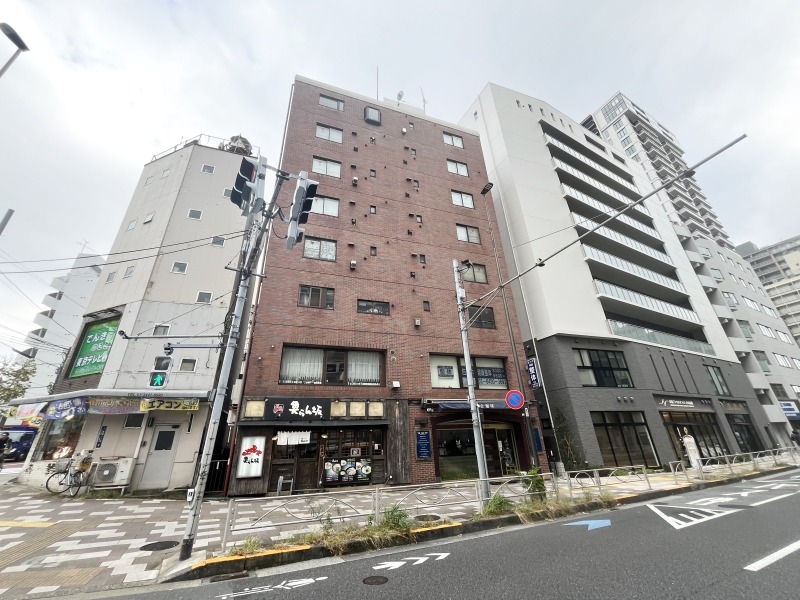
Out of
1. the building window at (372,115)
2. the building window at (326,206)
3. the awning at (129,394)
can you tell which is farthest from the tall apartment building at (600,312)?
the awning at (129,394)

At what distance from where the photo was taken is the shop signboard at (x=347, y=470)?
1453 centimetres

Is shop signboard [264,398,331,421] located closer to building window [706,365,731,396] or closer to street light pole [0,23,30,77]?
street light pole [0,23,30,77]

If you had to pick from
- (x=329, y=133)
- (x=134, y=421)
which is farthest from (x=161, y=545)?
(x=329, y=133)

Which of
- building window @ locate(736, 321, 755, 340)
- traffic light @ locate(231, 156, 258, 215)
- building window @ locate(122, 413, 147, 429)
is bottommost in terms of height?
building window @ locate(122, 413, 147, 429)

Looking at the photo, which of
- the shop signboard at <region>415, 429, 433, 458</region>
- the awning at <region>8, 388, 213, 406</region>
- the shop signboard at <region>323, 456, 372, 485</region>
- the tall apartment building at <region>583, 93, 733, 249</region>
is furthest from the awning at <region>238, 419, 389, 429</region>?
the tall apartment building at <region>583, 93, 733, 249</region>

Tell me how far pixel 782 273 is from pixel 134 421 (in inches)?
4811

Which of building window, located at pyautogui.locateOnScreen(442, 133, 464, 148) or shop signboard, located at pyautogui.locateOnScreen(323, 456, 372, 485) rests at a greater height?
building window, located at pyautogui.locateOnScreen(442, 133, 464, 148)

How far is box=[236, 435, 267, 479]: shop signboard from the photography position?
1341 cm

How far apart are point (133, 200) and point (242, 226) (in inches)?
314

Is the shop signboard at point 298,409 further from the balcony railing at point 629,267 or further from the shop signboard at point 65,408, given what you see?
the balcony railing at point 629,267

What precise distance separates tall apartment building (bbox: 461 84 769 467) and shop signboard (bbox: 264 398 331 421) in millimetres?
12198

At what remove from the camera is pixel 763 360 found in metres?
35.9

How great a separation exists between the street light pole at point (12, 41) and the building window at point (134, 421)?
1332 centimetres

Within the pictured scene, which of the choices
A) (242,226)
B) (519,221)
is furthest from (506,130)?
(242,226)
